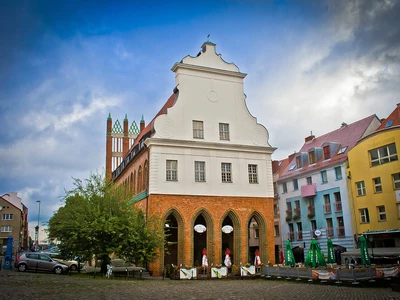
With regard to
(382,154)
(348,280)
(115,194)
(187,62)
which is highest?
(187,62)

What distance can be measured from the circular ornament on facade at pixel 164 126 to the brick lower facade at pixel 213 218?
16.7 ft

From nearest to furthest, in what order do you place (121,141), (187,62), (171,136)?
(171,136), (187,62), (121,141)

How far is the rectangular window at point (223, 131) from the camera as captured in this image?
116 feet

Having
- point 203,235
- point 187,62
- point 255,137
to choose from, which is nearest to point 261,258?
point 203,235

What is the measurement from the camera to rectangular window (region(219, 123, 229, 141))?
35.5m

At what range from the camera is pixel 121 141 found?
2621 inches

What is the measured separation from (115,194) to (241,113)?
44.9 feet

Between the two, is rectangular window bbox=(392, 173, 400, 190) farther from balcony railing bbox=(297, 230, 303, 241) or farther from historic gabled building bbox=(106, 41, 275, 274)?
balcony railing bbox=(297, 230, 303, 241)

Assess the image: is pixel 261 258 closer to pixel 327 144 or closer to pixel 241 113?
pixel 241 113

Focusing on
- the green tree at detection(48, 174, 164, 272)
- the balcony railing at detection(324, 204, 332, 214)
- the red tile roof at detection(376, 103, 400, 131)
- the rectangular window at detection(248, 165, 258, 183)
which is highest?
the red tile roof at detection(376, 103, 400, 131)

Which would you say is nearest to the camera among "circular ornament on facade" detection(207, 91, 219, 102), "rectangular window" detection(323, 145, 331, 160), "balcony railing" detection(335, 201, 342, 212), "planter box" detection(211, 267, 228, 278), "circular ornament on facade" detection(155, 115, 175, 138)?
"planter box" detection(211, 267, 228, 278)

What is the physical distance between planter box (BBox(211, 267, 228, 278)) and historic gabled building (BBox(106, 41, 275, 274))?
127 inches

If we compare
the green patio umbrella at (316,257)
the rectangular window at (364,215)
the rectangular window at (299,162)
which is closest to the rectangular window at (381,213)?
the rectangular window at (364,215)

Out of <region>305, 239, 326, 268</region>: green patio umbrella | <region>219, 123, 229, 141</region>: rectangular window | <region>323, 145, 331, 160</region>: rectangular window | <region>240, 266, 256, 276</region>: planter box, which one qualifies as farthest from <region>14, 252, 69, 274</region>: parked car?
<region>323, 145, 331, 160</region>: rectangular window
